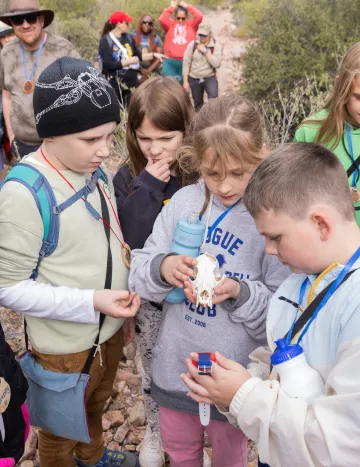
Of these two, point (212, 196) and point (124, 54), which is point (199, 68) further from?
point (212, 196)

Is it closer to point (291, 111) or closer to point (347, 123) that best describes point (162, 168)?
point (347, 123)

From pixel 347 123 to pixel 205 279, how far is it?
5.90 ft

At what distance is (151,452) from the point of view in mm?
2867

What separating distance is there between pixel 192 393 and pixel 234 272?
0.54 meters

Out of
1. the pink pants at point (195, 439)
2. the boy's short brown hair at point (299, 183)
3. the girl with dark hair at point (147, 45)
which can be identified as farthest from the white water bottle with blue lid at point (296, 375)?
the girl with dark hair at point (147, 45)

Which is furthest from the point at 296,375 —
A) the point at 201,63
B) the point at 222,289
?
the point at 201,63

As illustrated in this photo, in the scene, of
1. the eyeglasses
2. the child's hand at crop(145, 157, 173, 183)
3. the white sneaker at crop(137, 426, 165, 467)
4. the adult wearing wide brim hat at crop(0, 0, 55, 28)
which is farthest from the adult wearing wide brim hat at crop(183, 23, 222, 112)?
the white sneaker at crop(137, 426, 165, 467)

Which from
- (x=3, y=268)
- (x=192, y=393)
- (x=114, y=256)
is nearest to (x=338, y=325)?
(x=192, y=393)

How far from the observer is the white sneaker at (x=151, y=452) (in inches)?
112

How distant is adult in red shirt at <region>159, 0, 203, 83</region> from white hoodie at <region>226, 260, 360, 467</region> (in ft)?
27.4

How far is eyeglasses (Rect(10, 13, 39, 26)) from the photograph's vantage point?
4461 millimetres

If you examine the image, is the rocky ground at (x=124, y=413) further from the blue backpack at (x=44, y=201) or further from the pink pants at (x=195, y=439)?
the blue backpack at (x=44, y=201)

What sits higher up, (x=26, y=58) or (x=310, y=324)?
(x=310, y=324)

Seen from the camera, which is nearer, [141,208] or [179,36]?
[141,208]
